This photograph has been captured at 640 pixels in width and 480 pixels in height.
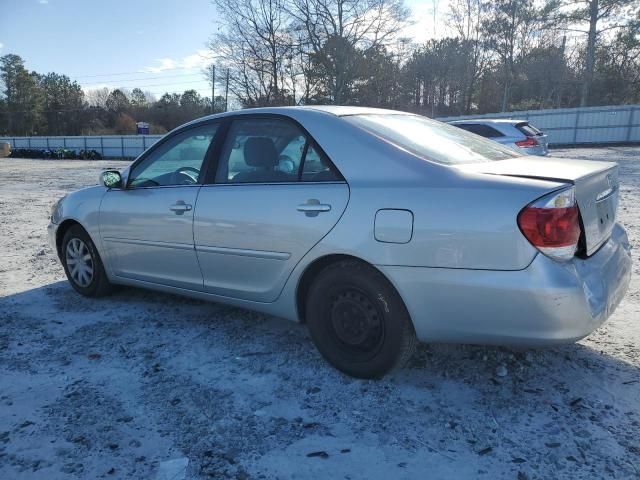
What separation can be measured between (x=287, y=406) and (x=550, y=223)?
166 centimetres

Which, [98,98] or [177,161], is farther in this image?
[98,98]

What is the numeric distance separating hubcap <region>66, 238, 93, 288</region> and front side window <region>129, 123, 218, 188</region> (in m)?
0.91

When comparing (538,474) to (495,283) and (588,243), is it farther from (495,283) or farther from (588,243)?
(588,243)

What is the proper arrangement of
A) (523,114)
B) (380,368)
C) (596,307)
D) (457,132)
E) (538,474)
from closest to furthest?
(538,474) < (596,307) < (380,368) < (457,132) < (523,114)

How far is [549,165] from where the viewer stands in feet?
9.49

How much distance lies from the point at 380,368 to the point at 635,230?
5251 mm

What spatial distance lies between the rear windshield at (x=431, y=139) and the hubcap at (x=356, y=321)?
90 centimetres

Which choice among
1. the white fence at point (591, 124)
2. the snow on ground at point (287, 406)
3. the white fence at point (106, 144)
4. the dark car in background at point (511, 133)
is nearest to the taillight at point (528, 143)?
the dark car in background at point (511, 133)

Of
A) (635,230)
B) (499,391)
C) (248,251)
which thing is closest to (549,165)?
(499,391)

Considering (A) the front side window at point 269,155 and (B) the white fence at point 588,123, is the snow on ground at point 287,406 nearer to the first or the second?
(A) the front side window at point 269,155

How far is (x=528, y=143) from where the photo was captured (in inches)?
429

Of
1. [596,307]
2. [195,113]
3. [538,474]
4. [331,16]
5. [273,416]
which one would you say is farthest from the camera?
[195,113]

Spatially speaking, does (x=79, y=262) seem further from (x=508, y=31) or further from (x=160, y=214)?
(x=508, y=31)

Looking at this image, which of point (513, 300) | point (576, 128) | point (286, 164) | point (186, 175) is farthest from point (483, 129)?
point (576, 128)
